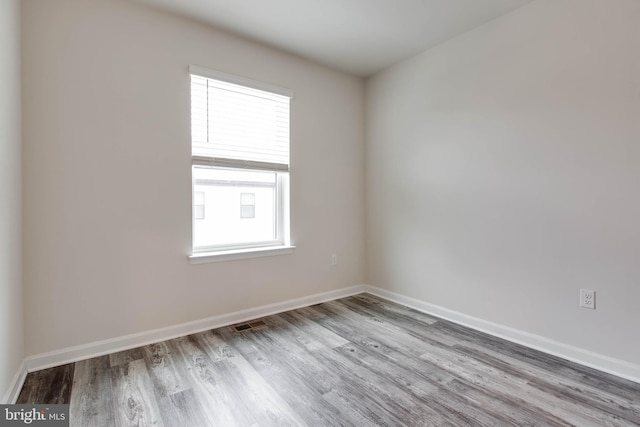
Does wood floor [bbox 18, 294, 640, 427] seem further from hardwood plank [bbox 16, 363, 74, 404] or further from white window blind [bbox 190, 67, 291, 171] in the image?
white window blind [bbox 190, 67, 291, 171]

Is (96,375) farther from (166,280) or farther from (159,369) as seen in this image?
(166,280)

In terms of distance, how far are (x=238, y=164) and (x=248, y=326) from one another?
57.4 inches

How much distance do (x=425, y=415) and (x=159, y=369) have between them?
1654 millimetres

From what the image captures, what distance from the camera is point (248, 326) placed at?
2684mm

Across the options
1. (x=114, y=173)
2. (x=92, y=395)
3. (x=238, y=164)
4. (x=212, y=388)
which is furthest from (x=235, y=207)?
(x=92, y=395)

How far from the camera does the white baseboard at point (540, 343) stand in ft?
6.27

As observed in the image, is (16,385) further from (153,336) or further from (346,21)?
(346,21)

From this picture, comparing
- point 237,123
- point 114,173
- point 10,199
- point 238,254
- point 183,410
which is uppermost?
point 237,123

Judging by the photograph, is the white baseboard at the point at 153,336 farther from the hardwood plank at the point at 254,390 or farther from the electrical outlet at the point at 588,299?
the electrical outlet at the point at 588,299

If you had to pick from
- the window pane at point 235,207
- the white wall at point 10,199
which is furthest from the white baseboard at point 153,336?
the window pane at point 235,207

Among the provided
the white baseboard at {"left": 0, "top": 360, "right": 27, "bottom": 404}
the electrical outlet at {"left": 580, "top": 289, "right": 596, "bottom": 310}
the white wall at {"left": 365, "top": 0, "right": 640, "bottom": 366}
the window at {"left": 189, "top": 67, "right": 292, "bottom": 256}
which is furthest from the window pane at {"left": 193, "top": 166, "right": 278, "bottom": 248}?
the electrical outlet at {"left": 580, "top": 289, "right": 596, "bottom": 310}

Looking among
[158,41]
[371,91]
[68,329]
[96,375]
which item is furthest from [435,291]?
[158,41]

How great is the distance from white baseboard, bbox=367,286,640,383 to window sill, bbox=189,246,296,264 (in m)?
1.43

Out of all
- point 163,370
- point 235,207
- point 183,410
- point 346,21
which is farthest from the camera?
point 235,207
